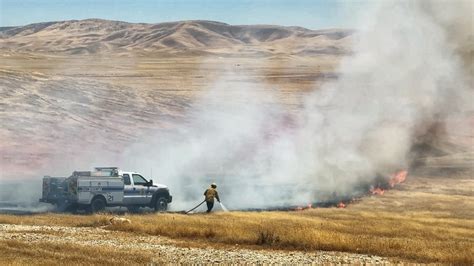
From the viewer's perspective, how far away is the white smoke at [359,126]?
50.7 meters

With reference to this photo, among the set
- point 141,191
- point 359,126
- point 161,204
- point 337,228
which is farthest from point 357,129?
point 337,228

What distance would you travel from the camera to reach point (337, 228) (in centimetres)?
3178

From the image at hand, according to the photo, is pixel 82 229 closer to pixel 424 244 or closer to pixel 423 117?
pixel 424 244

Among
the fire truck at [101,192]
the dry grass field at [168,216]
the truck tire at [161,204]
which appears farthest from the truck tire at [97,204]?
the truck tire at [161,204]

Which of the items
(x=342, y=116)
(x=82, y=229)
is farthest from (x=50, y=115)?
(x=82, y=229)

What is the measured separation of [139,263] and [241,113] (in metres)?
63.9

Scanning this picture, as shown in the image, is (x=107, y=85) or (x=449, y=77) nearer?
(x=449, y=77)

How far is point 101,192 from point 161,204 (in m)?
3.55

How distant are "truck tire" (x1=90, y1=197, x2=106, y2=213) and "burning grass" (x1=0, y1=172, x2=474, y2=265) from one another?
7.87 feet

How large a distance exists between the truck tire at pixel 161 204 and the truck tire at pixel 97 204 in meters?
3.02

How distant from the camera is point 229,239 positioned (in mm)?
27438

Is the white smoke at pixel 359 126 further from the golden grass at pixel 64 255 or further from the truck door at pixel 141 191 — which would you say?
the golden grass at pixel 64 255

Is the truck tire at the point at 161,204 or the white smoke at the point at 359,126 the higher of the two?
the white smoke at the point at 359,126

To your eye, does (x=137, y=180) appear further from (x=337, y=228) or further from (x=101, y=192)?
(x=337, y=228)
